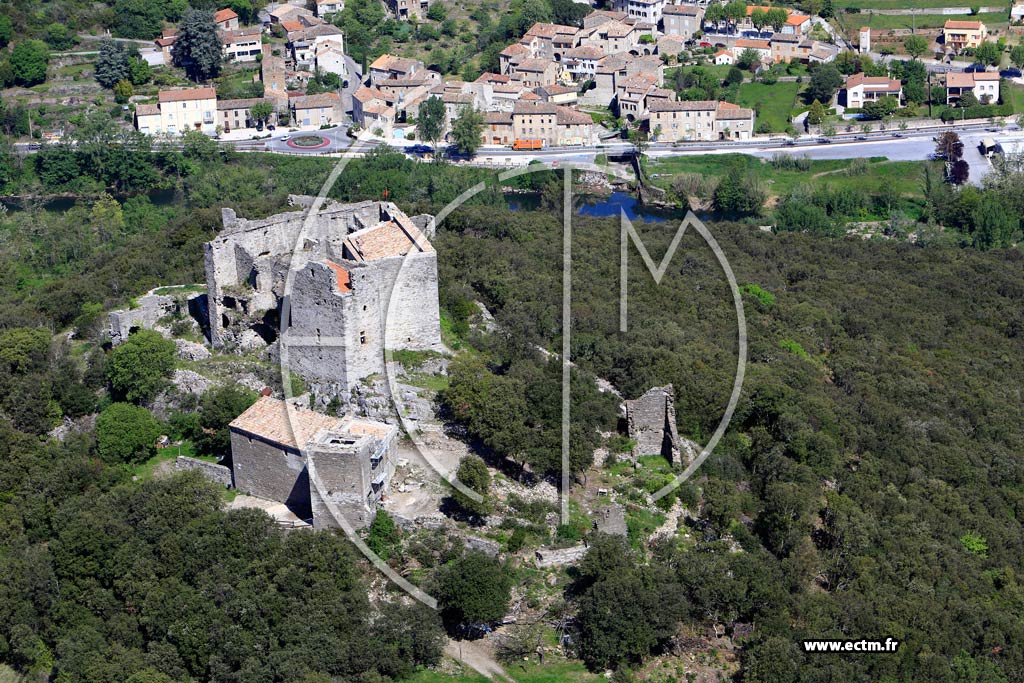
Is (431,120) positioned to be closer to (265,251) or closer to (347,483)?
(265,251)

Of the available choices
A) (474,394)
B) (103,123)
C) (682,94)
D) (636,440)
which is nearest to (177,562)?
(474,394)

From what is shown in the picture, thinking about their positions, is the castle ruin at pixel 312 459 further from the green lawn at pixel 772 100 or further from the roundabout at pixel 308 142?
the green lawn at pixel 772 100

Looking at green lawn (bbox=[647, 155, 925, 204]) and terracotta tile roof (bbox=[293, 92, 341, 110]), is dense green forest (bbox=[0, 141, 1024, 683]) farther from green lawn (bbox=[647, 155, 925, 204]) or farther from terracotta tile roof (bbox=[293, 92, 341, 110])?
terracotta tile roof (bbox=[293, 92, 341, 110])

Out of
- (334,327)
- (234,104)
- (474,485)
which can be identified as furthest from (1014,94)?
(474,485)

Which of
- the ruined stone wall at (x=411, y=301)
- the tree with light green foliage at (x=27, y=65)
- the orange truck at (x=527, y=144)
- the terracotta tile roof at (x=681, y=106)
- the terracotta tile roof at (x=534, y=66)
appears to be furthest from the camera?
the terracotta tile roof at (x=534, y=66)

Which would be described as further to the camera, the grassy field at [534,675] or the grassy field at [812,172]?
the grassy field at [812,172]

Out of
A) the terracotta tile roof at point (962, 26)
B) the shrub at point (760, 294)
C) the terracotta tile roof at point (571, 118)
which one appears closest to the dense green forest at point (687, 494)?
the shrub at point (760, 294)

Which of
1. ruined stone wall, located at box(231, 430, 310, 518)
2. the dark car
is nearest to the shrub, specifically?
ruined stone wall, located at box(231, 430, 310, 518)
